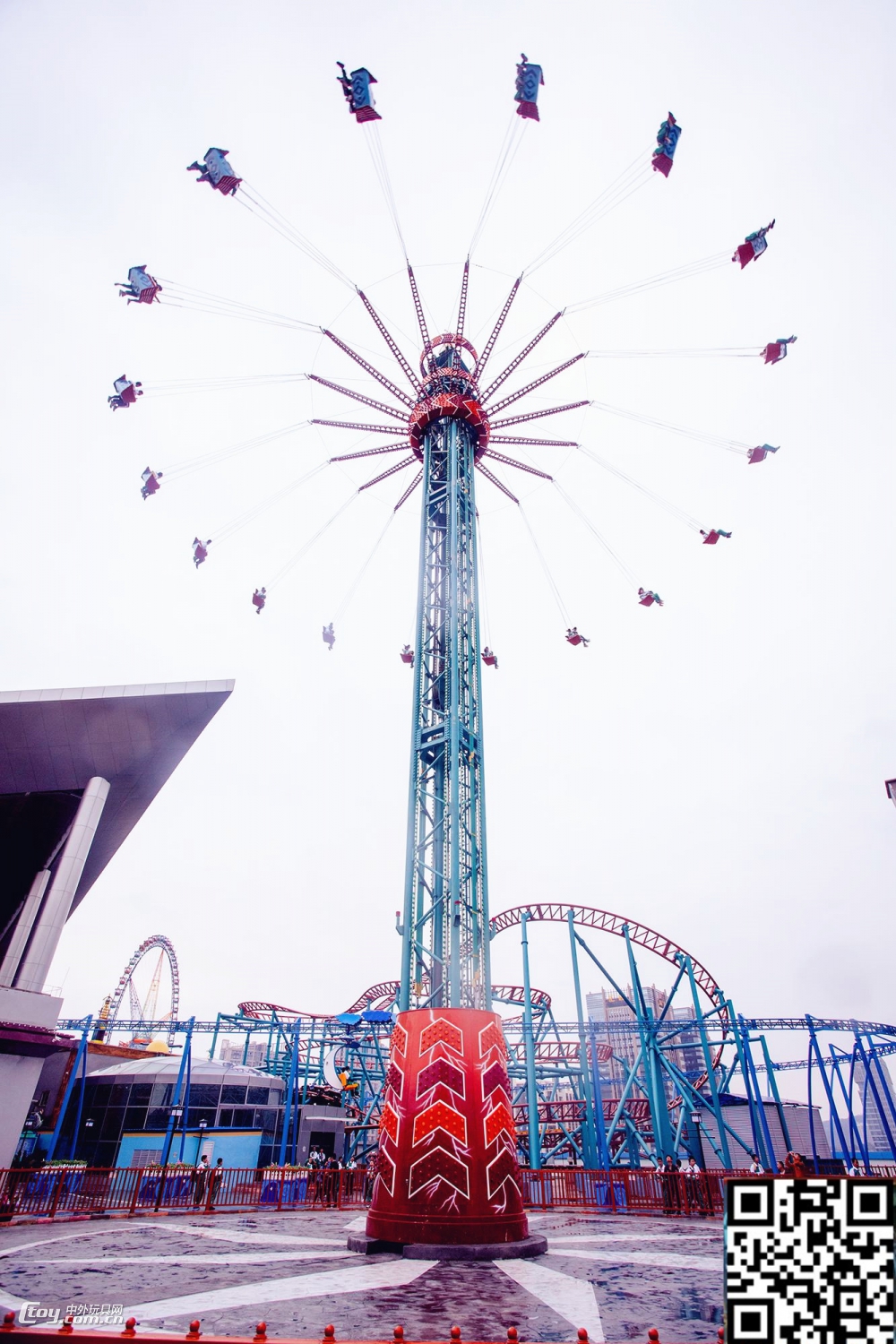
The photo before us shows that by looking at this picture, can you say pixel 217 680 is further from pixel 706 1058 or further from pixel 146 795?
pixel 706 1058

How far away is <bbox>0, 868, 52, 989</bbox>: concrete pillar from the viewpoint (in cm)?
2141

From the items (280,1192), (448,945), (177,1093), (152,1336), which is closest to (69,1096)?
(177,1093)

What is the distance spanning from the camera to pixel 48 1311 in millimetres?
5863

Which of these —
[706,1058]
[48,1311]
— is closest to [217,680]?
[48,1311]

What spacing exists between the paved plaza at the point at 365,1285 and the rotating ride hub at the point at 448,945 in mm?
789

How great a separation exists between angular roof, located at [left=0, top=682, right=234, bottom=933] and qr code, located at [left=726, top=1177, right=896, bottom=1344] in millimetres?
23973

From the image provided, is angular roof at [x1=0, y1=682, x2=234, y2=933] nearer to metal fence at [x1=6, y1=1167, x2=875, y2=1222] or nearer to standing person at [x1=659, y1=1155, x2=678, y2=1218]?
metal fence at [x1=6, y1=1167, x2=875, y2=1222]

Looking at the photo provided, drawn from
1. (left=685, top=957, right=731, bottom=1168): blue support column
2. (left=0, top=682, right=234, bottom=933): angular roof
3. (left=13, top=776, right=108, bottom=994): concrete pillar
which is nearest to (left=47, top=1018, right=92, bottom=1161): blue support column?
(left=0, top=682, right=234, bottom=933): angular roof

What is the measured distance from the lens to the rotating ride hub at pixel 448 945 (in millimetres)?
10031

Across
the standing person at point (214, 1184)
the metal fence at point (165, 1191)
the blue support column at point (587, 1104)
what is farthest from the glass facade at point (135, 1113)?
the blue support column at point (587, 1104)

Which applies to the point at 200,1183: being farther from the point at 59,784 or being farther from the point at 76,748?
the point at 76,748

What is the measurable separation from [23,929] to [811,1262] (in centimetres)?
2662

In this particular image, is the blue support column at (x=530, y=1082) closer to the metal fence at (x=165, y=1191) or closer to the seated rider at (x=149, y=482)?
the metal fence at (x=165, y=1191)

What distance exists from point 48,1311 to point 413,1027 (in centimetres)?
614
